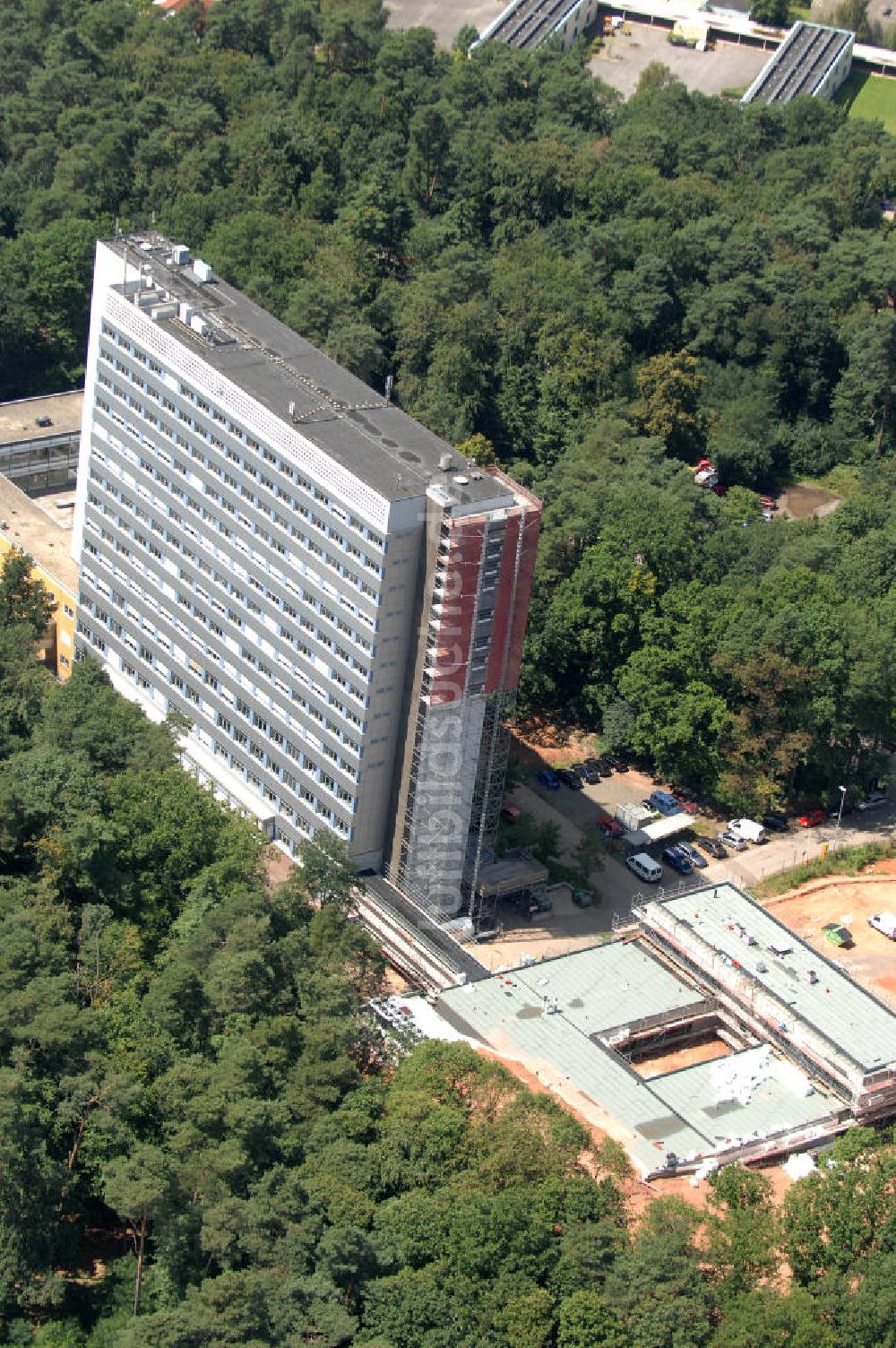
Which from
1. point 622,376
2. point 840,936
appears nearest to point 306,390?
point 840,936

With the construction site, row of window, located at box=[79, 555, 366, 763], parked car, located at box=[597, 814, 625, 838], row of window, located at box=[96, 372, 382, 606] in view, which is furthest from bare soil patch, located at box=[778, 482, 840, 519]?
row of window, located at box=[96, 372, 382, 606]

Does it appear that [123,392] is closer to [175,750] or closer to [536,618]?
[175,750]

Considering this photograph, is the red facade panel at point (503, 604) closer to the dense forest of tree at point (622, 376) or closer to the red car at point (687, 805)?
the dense forest of tree at point (622, 376)

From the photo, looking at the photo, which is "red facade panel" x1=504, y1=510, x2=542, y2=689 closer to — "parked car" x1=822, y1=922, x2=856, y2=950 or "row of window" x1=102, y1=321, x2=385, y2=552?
"row of window" x1=102, y1=321, x2=385, y2=552

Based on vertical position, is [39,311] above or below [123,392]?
below

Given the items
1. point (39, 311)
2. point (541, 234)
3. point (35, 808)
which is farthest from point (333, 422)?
point (541, 234)

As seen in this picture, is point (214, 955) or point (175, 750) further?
point (175, 750)
